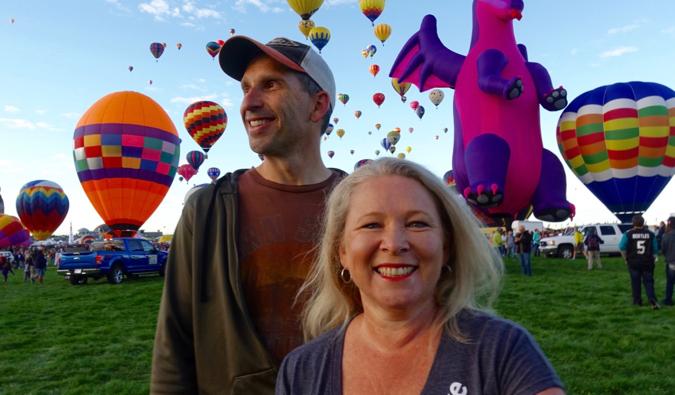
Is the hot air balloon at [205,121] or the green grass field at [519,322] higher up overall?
the hot air balloon at [205,121]

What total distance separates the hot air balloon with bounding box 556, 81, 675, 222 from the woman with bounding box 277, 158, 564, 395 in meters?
15.8

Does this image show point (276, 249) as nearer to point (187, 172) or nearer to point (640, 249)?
point (640, 249)

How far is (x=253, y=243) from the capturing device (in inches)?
74.7

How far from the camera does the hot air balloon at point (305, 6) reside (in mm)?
24359

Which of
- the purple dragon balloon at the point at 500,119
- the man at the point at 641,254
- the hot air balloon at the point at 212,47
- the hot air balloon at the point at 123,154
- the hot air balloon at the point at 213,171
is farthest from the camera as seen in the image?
the hot air balloon at the point at 213,171

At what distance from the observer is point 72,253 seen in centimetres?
1554

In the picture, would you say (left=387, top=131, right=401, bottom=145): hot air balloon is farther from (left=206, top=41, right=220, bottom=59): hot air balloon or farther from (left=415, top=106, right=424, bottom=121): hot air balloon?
(left=206, top=41, right=220, bottom=59): hot air balloon

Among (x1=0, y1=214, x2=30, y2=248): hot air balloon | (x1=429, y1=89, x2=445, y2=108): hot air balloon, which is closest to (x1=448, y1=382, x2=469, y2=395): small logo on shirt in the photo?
(x1=429, y1=89, x2=445, y2=108): hot air balloon

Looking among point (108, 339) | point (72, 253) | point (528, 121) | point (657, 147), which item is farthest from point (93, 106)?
point (657, 147)

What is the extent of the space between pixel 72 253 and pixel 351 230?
1642 centimetres

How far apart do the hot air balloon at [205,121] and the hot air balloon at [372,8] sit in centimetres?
998

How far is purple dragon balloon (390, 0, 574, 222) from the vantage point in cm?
1109

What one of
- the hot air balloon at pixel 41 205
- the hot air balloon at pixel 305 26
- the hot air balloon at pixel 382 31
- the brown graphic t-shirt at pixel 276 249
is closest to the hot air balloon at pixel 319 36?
the hot air balloon at pixel 305 26

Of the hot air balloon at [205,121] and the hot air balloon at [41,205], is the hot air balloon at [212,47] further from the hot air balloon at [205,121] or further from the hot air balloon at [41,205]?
the hot air balloon at [41,205]
